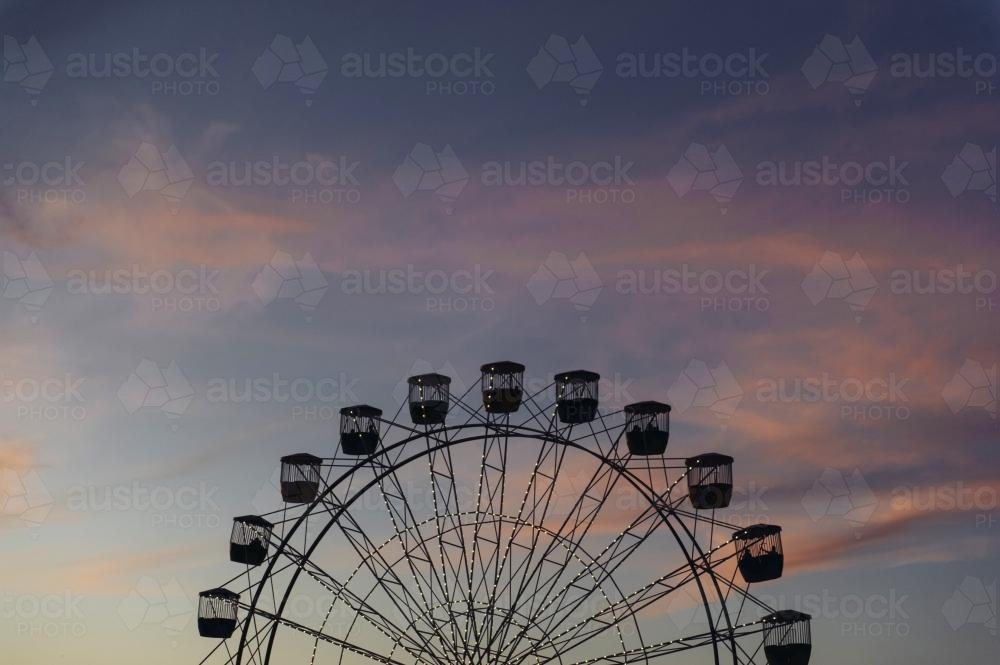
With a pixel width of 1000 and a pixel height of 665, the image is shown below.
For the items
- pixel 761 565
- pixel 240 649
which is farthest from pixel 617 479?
pixel 240 649

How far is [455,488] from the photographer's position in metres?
41.2

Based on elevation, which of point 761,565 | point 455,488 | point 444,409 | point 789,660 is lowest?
point 789,660

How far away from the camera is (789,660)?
3862 centimetres

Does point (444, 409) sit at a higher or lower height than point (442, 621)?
higher

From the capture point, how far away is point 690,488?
4062 cm

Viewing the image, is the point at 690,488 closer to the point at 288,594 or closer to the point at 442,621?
the point at 442,621

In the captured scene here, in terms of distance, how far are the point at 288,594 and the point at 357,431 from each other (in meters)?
5.56

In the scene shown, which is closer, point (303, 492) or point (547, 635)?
point (547, 635)

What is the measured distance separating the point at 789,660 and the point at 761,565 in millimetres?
2943

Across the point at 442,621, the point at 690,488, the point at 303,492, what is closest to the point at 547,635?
the point at 442,621

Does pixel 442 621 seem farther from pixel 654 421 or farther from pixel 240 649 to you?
pixel 654 421

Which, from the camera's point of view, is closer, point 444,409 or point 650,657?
point 650,657

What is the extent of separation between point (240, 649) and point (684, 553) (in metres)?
14.2

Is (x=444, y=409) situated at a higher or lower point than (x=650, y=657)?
higher
